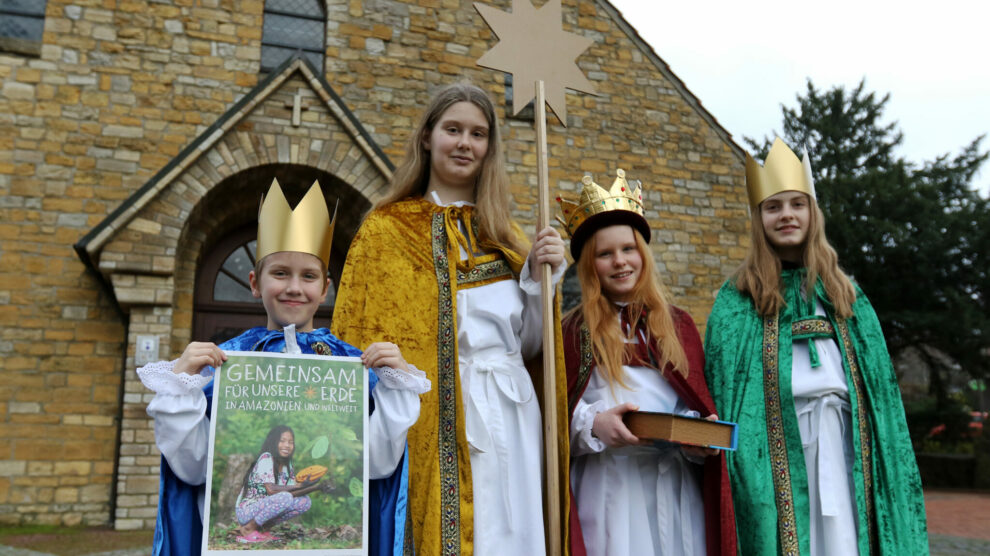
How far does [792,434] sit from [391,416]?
157 centimetres

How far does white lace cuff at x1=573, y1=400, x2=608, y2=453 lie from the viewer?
8.38 feet

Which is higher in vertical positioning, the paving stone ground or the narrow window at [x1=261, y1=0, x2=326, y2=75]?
the narrow window at [x1=261, y1=0, x2=326, y2=75]

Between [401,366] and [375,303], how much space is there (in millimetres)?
536

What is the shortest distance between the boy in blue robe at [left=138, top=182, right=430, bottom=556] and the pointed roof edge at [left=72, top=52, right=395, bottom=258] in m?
5.49

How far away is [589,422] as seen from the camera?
259cm

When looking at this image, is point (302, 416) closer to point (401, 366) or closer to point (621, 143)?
point (401, 366)

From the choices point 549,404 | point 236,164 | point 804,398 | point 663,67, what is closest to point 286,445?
point 549,404

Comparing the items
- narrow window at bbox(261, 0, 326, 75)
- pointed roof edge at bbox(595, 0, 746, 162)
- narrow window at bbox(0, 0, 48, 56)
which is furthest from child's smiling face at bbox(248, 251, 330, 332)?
pointed roof edge at bbox(595, 0, 746, 162)

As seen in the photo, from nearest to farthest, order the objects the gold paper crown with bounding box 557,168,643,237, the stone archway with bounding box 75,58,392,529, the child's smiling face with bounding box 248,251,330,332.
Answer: the child's smiling face with bounding box 248,251,330,332 < the gold paper crown with bounding box 557,168,643,237 < the stone archway with bounding box 75,58,392,529

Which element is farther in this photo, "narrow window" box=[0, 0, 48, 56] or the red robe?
"narrow window" box=[0, 0, 48, 56]

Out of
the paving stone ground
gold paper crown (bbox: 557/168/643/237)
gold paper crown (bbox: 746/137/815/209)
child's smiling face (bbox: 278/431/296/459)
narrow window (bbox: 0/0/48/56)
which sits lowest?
the paving stone ground

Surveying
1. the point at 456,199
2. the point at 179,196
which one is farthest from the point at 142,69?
the point at 456,199

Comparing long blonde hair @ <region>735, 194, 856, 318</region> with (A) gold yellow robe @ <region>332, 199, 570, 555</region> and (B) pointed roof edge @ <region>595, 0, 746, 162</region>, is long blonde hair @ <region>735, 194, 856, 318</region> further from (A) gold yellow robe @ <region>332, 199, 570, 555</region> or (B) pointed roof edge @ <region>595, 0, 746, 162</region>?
(B) pointed roof edge @ <region>595, 0, 746, 162</region>

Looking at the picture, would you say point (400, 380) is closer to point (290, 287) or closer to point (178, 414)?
point (290, 287)
